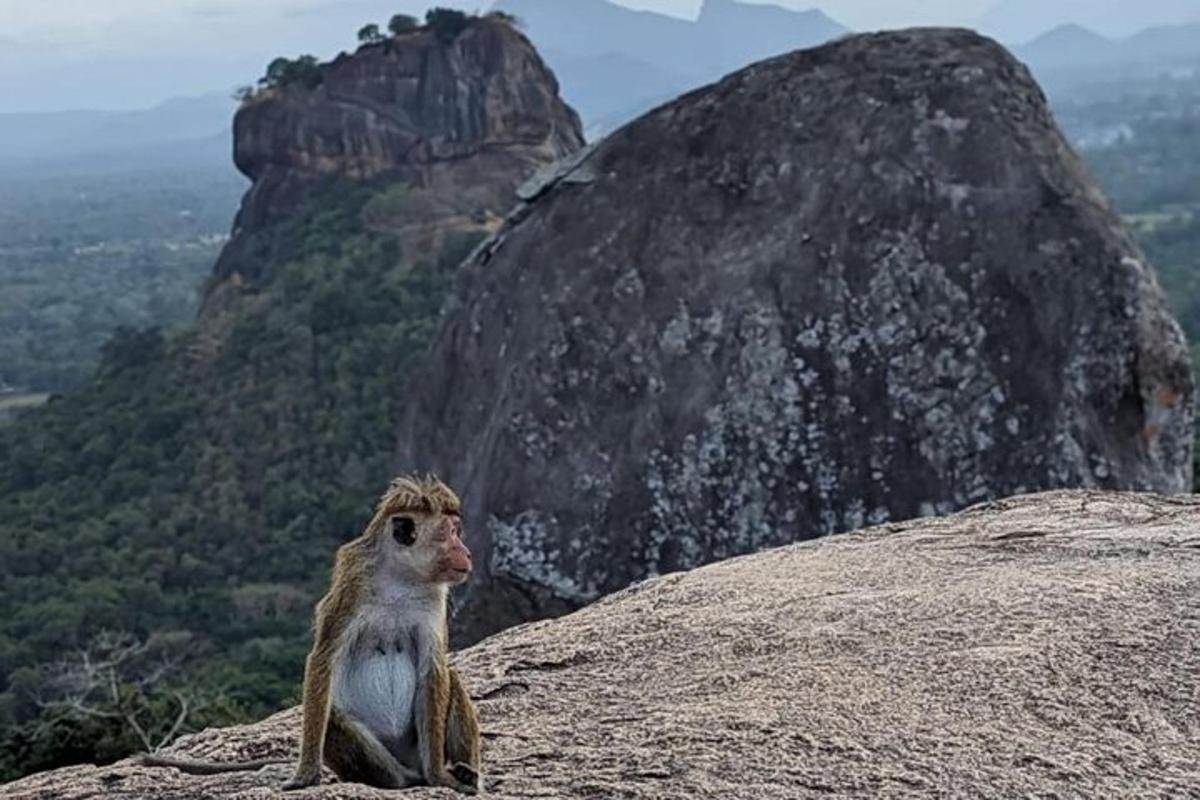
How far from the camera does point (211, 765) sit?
4707 millimetres

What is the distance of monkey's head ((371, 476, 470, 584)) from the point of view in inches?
165

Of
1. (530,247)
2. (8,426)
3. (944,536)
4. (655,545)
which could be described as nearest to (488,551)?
(655,545)

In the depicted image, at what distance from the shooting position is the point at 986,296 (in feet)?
35.5

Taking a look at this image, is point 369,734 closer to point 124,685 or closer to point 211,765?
point 211,765

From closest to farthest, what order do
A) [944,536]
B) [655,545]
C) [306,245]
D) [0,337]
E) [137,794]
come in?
[137,794] < [944,536] < [655,545] < [306,245] < [0,337]

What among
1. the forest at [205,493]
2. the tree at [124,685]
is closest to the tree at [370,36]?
the forest at [205,493]

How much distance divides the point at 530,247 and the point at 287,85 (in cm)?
2999

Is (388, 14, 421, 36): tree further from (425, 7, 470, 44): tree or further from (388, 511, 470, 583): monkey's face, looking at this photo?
(388, 511, 470, 583): monkey's face

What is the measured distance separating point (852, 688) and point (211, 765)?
1.91m

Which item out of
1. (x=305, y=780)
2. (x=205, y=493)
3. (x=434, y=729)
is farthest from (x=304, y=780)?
(x=205, y=493)

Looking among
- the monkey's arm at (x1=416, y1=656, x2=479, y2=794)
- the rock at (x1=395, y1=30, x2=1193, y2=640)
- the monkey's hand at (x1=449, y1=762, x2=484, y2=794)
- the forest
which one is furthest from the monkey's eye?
the forest

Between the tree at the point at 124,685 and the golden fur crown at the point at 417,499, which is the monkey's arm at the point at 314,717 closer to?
the golden fur crown at the point at 417,499

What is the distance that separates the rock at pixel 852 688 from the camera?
4281 millimetres

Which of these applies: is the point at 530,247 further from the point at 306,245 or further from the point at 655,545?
the point at 306,245
